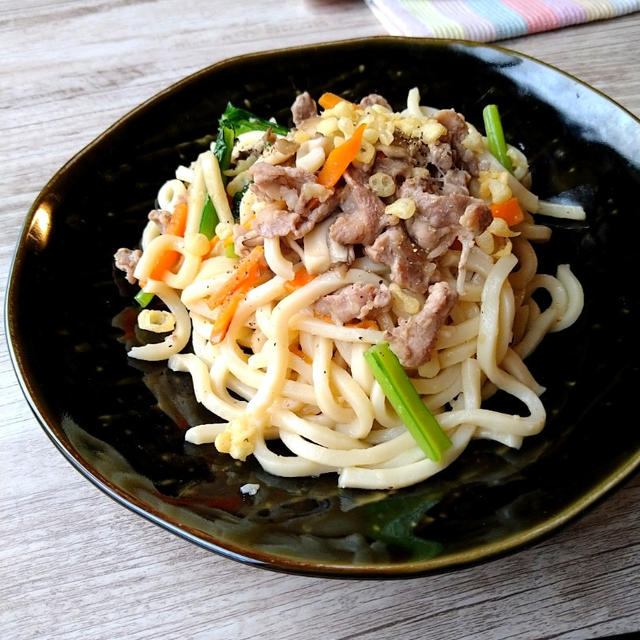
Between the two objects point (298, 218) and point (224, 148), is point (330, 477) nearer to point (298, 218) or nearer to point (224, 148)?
point (298, 218)

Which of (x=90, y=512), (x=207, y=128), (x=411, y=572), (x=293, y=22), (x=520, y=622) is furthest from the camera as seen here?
(x=293, y=22)

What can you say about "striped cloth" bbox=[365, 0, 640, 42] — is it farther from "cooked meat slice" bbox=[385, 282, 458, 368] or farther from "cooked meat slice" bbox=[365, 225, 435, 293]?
"cooked meat slice" bbox=[385, 282, 458, 368]

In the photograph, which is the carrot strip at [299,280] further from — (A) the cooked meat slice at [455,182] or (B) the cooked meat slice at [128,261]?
(B) the cooked meat slice at [128,261]

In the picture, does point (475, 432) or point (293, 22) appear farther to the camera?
point (293, 22)

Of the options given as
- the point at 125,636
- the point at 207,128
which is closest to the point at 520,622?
the point at 125,636

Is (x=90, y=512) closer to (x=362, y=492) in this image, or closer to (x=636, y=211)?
(x=362, y=492)

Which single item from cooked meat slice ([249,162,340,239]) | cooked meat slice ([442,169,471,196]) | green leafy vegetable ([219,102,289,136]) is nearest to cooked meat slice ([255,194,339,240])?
cooked meat slice ([249,162,340,239])
